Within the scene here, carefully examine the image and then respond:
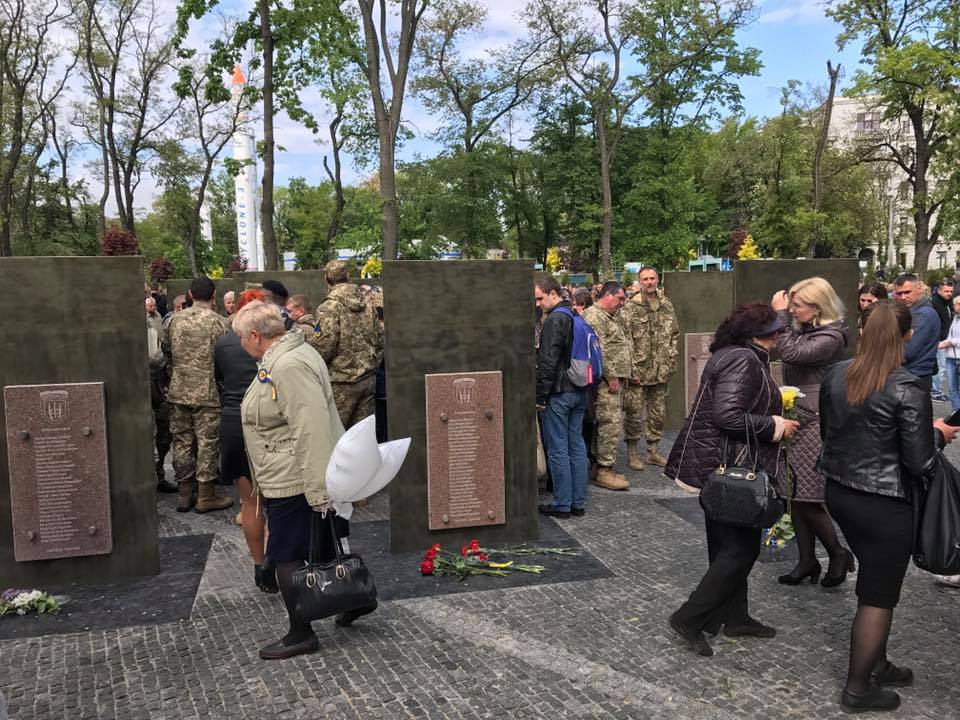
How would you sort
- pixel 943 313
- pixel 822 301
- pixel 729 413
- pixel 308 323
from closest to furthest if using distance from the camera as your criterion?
pixel 729 413 < pixel 822 301 < pixel 308 323 < pixel 943 313

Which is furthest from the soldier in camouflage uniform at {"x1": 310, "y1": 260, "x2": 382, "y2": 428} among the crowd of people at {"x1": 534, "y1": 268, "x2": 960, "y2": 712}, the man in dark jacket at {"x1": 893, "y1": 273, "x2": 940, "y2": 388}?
the man in dark jacket at {"x1": 893, "y1": 273, "x2": 940, "y2": 388}

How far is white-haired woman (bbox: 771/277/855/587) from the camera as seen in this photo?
16.3 feet

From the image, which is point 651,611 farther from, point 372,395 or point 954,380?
point 954,380

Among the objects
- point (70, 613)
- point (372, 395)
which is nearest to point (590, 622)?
point (70, 613)

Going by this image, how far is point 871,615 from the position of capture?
Answer: 3561 millimetres

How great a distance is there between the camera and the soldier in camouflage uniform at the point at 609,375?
7.66 m

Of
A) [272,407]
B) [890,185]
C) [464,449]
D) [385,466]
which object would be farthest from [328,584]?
[890,185]

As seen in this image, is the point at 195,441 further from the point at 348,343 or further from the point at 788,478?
the point at 788,478

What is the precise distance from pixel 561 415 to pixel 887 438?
Result: 11.4ft

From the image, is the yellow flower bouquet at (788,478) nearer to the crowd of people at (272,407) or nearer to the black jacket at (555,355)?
the black jacket at (555,355)

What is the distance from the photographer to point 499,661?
13.7 ft

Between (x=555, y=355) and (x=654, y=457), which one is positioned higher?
(x=555, y=355)

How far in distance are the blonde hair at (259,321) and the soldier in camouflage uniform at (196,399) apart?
9.27 feet

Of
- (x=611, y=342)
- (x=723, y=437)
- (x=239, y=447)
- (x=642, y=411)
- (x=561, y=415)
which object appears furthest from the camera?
(x=642, y=411)
